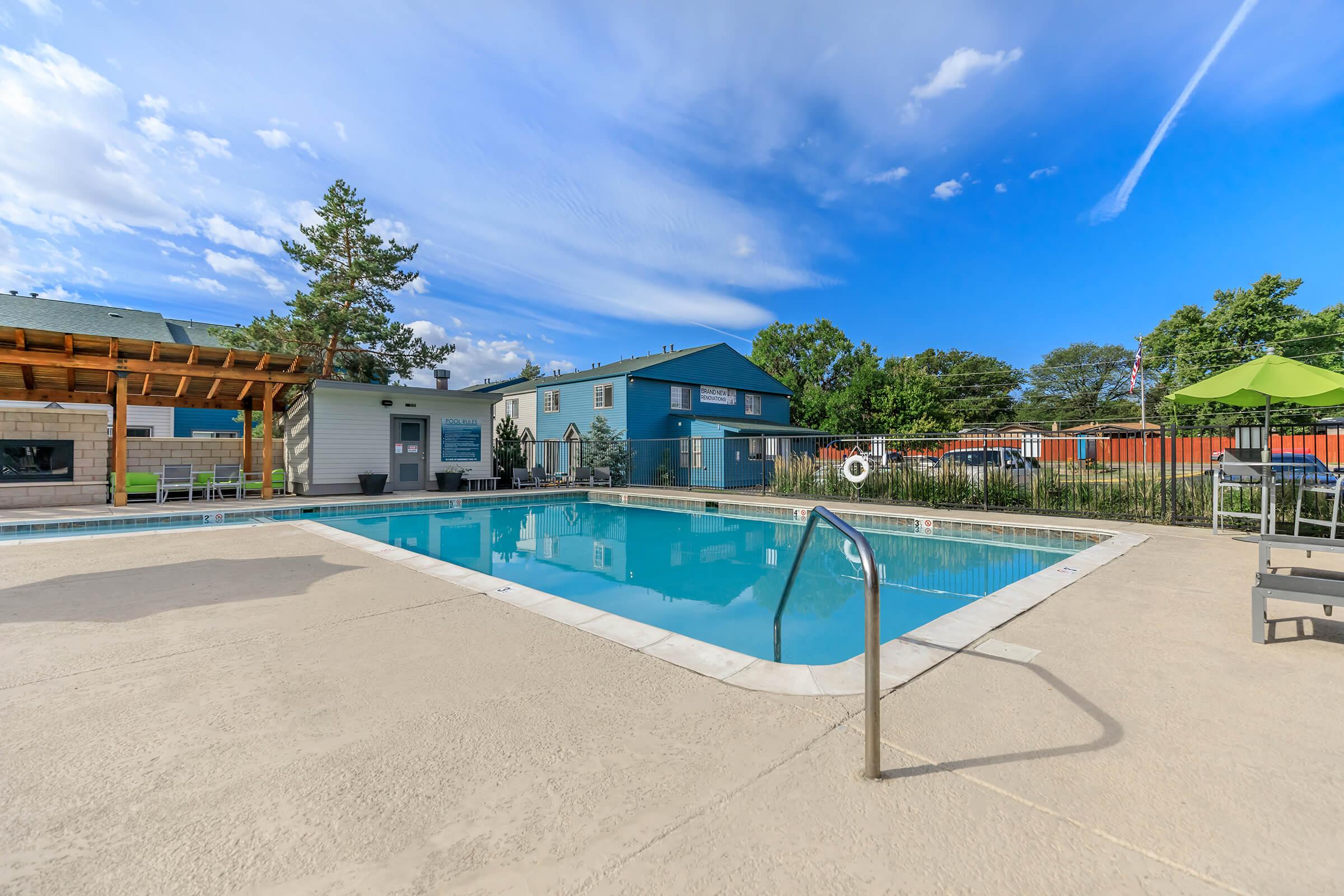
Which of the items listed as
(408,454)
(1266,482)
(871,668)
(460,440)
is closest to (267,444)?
(408,454)

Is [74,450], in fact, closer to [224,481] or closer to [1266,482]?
[224,481]

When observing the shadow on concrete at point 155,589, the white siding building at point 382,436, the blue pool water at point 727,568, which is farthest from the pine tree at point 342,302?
the shadow on concrete at point 155,589

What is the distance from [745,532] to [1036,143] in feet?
58.4

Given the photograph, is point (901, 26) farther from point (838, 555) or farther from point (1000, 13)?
point (838, 555)

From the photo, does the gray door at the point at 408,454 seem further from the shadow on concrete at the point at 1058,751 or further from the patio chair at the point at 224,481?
the shadow on concrete at the point at 1058,751

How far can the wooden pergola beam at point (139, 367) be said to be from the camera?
9672 millimetres

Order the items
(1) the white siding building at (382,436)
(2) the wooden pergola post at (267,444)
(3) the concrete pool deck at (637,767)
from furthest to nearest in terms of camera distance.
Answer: (1) the white siding building at (382,436), (2) the wooden pergola post at (267,444), (3) the concrete pool deck at (637,767)

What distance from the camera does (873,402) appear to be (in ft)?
99.5

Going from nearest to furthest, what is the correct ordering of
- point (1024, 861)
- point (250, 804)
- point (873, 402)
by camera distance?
point (1024, 861)
point (250, 804)
point (873, 402)

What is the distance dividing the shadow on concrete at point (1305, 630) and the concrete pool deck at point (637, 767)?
23mm

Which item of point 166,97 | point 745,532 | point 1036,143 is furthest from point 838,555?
point 1036,143

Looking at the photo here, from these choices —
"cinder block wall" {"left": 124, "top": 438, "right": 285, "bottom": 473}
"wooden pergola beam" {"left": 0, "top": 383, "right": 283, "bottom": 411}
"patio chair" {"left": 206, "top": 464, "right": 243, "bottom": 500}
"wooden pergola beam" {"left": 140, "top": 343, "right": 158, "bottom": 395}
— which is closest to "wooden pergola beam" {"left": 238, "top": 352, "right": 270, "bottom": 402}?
"wooden pergola beam" {"left": 0, "top": 383, "right": 283, "bottom": 411}

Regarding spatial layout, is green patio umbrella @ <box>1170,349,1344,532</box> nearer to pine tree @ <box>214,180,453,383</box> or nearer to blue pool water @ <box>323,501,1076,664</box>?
blue pool water @ <box>323,501,1076,664</box>

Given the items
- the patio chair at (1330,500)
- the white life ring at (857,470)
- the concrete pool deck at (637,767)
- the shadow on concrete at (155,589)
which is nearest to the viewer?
the concrete pool deck at (637,767)
